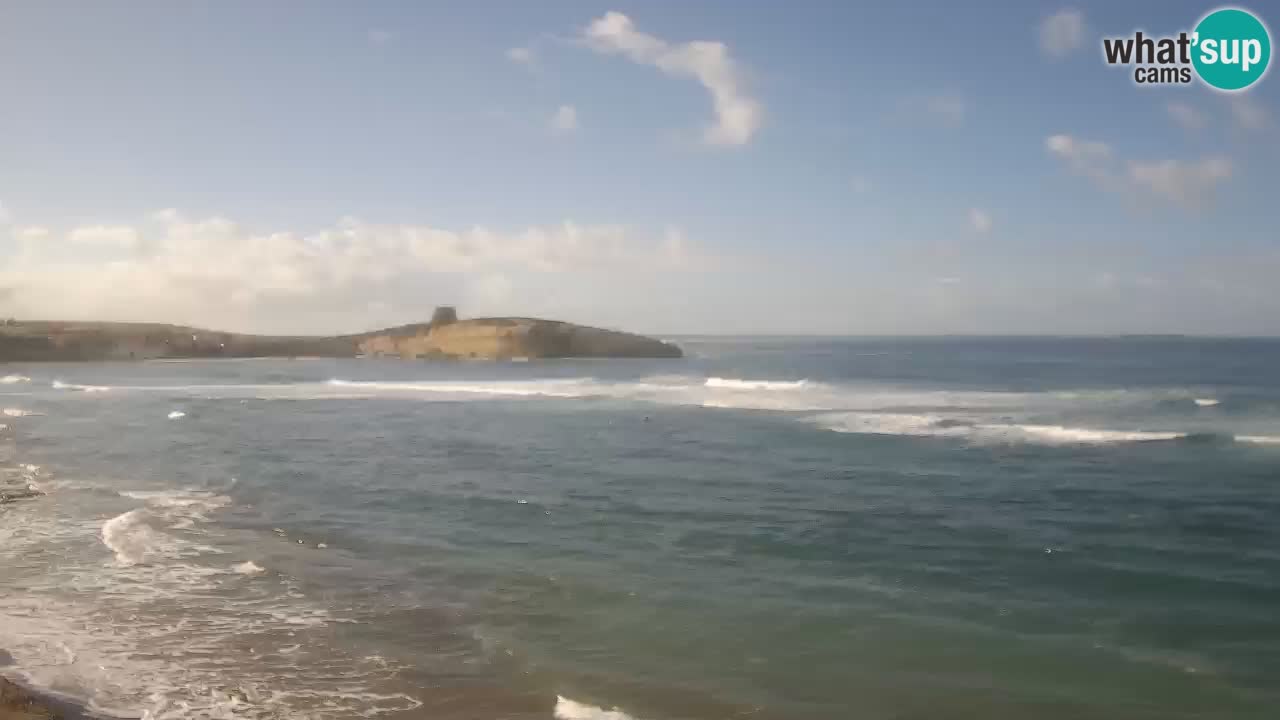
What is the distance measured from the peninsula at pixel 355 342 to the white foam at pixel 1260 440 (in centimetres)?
8511

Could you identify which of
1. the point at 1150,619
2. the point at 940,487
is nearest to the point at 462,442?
the point at 940,487

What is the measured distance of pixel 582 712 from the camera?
8.62 meters

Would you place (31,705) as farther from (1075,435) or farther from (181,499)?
(1075,435)

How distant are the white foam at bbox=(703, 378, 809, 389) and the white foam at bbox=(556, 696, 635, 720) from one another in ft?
154

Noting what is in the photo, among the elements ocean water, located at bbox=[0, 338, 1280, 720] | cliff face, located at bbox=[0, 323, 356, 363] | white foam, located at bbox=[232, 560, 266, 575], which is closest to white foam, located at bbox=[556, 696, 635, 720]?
ocean water, located at bbox=[0, 338, 1280, 720]

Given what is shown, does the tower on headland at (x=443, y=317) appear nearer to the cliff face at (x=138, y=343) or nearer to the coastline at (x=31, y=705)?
the cliff face at (x=138, y=343)

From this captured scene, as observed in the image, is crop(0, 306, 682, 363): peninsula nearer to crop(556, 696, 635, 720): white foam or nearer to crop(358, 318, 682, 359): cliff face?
crop(358, 318, 682, 359): cliff face

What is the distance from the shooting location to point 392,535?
630 inches

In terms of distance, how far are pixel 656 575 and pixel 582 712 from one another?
4.86 meters

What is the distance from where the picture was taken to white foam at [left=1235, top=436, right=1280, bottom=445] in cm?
2650

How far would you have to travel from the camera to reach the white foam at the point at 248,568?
13414 mm

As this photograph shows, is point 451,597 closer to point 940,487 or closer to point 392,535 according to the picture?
point 392,535

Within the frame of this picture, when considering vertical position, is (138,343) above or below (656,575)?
above

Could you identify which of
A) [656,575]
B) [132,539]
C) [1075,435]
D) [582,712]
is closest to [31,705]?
[582,712]
